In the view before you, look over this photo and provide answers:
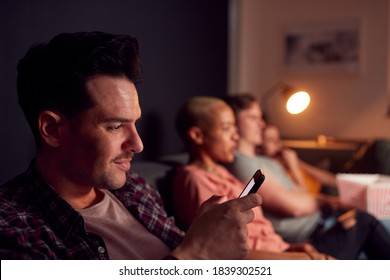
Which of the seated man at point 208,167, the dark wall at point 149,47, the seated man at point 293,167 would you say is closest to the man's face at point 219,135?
the seated man at point 208,167

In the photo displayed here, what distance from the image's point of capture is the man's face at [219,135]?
137cm

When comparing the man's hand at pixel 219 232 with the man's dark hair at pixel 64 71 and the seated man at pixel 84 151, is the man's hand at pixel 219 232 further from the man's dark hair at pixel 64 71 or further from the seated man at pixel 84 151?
the man's dark hair at pixel 64 71

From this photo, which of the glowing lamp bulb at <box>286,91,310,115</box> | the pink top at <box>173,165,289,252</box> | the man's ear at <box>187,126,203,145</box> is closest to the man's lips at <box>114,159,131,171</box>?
the pink top at <box>173,165,289,252</box>

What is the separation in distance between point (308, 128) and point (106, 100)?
2082 millimetres

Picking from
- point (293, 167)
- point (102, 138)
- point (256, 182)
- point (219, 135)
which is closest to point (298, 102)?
point (219, 135)

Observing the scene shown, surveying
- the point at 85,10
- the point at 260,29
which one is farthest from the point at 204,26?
the point at 260,29

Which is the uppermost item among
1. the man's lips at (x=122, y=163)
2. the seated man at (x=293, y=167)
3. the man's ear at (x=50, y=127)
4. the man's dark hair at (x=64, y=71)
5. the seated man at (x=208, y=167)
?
the man's dark hair at (x=64, y=71)

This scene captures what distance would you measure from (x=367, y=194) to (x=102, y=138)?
98cm

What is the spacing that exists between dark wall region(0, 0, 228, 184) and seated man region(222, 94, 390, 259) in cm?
20

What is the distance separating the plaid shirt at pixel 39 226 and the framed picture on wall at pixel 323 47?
81.4 inches

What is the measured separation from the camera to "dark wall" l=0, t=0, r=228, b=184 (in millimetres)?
891

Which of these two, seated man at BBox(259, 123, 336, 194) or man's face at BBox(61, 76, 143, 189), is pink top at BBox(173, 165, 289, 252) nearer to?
man's face at BBox(61, 76, 143, 189)

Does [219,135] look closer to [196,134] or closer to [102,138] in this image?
[196,134]
